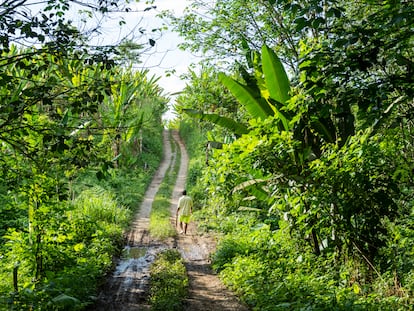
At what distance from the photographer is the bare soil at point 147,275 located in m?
7.24

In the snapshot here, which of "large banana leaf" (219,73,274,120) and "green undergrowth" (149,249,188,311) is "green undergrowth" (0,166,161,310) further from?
"large banana leaf" (219,73,274,120)

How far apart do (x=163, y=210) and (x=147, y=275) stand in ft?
24.7

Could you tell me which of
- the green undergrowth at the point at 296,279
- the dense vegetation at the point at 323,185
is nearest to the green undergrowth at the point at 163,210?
the green undergrowth at the point at 296,279

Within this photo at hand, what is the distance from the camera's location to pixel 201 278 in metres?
8.95

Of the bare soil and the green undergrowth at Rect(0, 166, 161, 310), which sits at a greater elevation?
the green undergrowth at Rect(0, 166, 161, 310)

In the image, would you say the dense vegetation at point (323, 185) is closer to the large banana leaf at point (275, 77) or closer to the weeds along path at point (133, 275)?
the large banana leaf at point (275, 77)

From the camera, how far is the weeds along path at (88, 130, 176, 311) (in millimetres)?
7281

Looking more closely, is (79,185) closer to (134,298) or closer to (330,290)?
(134,298)

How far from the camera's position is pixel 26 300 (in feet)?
13.7

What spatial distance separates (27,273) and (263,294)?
3670 millimetres

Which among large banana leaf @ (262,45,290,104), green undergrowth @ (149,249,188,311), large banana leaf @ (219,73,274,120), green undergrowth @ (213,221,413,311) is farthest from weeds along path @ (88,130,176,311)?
large banana leaf @ (262,45,290,104)

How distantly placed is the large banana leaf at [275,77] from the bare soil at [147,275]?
357 centimetres

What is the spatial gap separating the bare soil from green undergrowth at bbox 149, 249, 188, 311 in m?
0.20

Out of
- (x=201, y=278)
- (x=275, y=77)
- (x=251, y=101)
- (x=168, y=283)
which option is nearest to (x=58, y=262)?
(x=168, y=283)
